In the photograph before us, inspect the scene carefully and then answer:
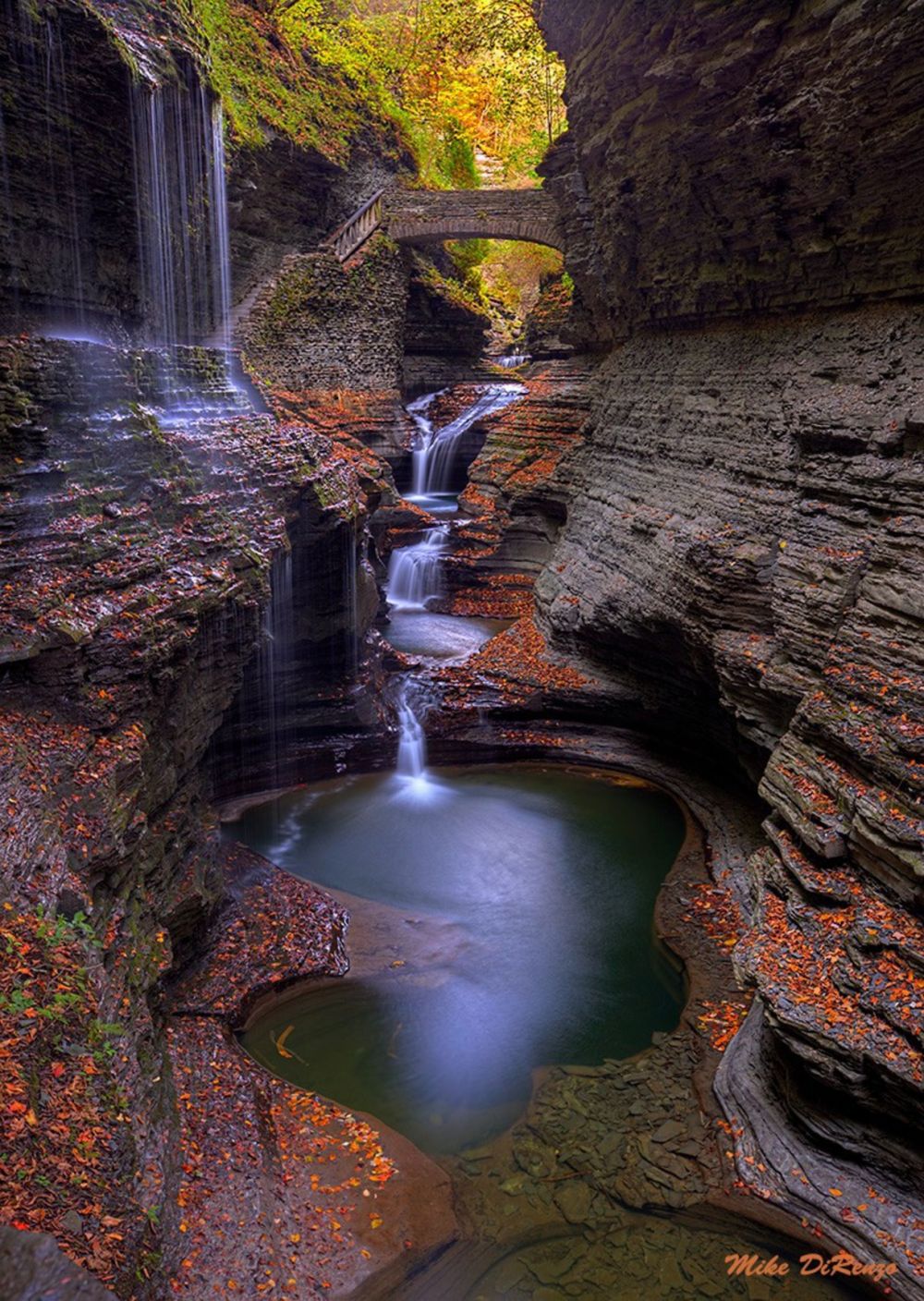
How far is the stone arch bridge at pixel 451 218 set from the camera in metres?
25.5

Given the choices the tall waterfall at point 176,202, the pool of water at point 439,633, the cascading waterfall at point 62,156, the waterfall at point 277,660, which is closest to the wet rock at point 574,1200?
the waterfall at point 277,660

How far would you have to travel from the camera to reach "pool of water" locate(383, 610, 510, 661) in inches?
722

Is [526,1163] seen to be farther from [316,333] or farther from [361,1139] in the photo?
[316,333]

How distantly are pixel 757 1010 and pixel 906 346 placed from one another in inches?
291

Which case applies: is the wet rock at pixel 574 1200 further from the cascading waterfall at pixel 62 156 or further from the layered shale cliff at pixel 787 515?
the cascading waterfall at pixel 62 156

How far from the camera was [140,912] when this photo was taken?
759 centimetres

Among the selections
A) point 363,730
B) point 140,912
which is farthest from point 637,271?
point 140,912

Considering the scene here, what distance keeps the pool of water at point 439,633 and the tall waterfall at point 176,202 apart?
303 inches

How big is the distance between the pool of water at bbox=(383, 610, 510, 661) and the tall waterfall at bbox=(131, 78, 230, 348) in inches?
303

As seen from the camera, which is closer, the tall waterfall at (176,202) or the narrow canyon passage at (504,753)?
the narrow canyon passage at (504,753)

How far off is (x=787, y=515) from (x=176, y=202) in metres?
11.6

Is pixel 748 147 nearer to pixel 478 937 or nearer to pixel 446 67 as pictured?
pixel 478 937

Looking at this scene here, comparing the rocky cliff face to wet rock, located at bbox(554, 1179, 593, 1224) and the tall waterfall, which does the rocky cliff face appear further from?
wet rock, located at bbox(554, 1179, 593, 1224)

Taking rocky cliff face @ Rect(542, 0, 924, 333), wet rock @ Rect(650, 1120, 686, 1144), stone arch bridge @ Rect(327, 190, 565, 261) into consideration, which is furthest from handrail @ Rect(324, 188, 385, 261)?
wet rock @ Rect(650, 1120, 686, 1144)
